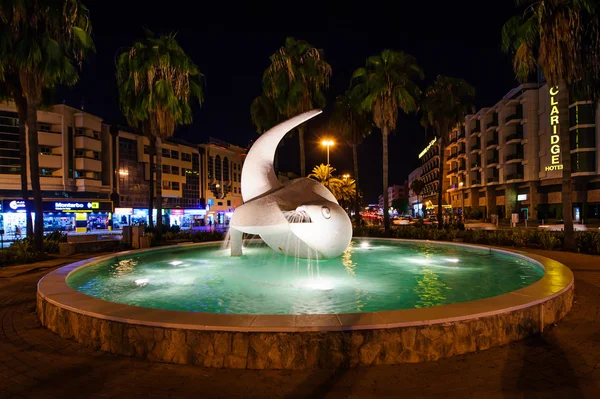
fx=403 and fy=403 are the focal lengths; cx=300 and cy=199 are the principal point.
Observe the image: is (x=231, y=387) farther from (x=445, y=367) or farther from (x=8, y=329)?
(x=8, y=329)

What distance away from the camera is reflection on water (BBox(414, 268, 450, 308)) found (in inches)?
334

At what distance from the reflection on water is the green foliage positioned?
1066 cm

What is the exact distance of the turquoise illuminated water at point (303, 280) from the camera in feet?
28.1

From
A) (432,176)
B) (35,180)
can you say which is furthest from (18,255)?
(432,176)

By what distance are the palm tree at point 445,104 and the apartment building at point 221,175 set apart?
4203cm

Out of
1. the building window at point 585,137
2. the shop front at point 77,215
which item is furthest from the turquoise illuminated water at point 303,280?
the building window at point 585,137

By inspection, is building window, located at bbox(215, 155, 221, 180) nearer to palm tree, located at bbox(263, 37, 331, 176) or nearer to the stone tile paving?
palm tree, located at bbox(263, 37, 331, 176)

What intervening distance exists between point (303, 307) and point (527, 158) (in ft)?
196

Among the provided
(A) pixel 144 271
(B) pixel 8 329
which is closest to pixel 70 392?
(B) pixel 8 329

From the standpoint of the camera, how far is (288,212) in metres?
12.4

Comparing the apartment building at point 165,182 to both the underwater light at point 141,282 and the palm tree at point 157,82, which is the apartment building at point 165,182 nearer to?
the palm tree at point 157,82

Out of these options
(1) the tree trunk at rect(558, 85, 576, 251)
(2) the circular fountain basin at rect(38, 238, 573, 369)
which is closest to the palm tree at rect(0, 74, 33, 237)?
(2) the circular fountain basin at rect(38, 238, 573, 369)

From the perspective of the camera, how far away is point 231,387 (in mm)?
4836

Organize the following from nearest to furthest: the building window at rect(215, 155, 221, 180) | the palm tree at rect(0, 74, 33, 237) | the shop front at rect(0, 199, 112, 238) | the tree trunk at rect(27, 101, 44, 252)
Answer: the tree trunk at rect(27, 101, 44, 252)
the palm tree at rect(0, 74, 33, 237)
the shop front at rect(0, 199, 112, 238)
the building window at rect(215, 155, 221, 180)
